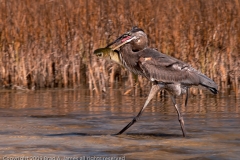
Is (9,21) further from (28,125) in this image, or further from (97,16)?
(28,125)

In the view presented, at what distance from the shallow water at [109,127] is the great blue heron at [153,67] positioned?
1.51 feet

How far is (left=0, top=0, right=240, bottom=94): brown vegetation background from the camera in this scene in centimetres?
1155

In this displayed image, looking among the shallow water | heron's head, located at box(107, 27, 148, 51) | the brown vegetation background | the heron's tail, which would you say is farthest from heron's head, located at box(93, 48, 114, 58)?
the brown vegetation background

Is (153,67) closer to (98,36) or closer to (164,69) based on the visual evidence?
(164,69)

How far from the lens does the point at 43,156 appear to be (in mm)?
6516

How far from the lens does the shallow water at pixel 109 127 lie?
22.1ft

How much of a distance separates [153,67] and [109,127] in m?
1.20

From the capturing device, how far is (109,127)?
8.41 metres

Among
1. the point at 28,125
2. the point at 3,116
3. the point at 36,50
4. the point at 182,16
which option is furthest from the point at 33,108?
the point at 182,16

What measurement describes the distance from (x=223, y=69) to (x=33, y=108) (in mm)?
3410

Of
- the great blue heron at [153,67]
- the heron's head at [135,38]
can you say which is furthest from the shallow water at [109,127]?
the heron's head at [135,38]

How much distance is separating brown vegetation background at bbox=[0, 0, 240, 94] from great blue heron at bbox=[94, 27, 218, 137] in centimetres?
355

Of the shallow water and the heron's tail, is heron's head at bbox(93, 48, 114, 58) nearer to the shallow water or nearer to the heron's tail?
the shallow water

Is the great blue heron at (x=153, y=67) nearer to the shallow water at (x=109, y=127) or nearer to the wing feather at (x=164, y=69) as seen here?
the wing feather at (x=164, y=69)
